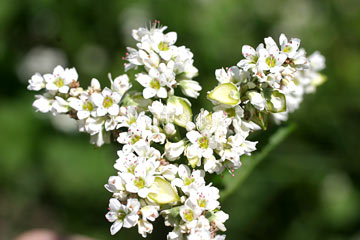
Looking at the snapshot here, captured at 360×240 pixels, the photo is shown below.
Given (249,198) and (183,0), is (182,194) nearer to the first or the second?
(249,198)

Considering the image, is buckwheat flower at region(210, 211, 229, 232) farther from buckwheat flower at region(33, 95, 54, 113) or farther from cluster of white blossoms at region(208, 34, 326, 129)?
buckwheat flower at region(33, 95, 54, 113)

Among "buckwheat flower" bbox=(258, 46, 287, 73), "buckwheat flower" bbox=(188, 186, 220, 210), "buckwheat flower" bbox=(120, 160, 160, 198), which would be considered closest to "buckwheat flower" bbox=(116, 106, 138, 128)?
"buckwheat flower" bbox=(120, 160, 160, 198)

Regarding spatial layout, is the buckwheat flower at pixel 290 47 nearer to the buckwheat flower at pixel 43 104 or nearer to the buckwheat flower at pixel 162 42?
the buckwheat flower at pixel 162 42

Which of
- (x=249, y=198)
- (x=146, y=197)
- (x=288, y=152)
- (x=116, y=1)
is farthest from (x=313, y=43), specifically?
(x=146, y=197)

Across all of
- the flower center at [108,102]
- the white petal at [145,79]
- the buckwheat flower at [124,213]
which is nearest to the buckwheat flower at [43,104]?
the flower center at [108,102]

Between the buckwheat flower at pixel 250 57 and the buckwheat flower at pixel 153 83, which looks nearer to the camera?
the buckwheat flower at pixel 250 57

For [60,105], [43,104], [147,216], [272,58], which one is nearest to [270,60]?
[272,58]

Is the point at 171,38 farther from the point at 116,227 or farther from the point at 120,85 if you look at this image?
the point at 116,227
